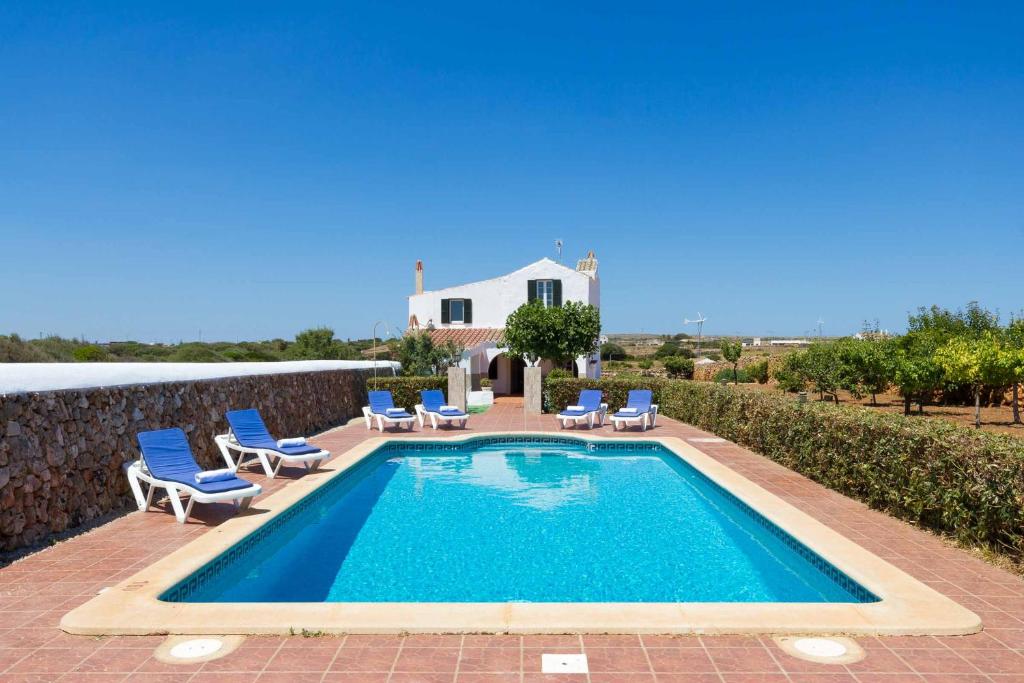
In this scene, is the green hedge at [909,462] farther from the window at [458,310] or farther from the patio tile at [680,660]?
the window at [458,310]

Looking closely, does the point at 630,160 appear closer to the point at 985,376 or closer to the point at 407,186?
the point at 407,186

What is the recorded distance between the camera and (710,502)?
9.37 metres

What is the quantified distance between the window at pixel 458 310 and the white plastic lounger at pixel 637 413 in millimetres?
14841

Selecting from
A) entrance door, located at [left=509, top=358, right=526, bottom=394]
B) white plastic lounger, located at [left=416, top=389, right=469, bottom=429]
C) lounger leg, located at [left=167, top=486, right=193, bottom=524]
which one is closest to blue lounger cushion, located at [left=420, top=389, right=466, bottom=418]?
white plastic lounger, located at [left=416, top=389, right=469, bottom=429]

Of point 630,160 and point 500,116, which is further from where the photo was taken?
point 630,160

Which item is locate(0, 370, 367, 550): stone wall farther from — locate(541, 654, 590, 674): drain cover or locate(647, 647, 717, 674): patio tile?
locate(647, 647, 717, 674): patio tile

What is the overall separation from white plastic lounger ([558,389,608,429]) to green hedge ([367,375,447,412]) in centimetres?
472

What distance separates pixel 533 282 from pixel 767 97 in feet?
40.3

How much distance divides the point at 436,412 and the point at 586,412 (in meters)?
3.96

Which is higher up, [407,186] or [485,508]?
[407,186]

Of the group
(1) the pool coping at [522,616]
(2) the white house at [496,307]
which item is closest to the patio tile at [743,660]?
(1) the pool coping at [522,616]

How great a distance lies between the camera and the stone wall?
6379mm

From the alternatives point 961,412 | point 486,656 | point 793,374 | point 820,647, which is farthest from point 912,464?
point 793,374

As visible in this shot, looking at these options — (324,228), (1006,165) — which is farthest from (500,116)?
(1006,165)
